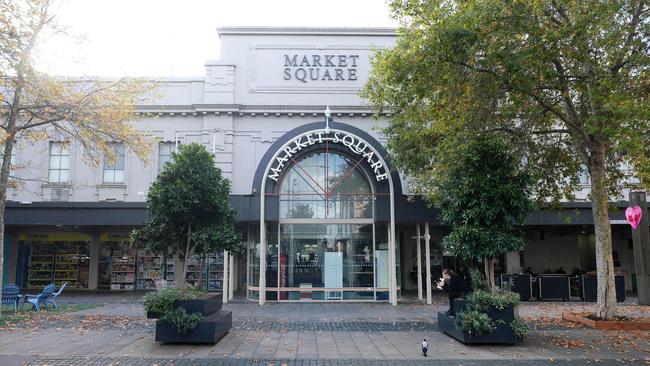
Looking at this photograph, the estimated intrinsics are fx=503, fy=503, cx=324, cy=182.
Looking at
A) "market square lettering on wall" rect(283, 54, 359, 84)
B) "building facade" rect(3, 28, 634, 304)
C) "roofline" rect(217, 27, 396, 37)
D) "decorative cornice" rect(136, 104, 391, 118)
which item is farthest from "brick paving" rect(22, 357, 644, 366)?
"roofline" rect(217, 27, 396, 37)

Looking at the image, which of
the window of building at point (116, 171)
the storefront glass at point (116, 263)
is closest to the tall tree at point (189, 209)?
the window of building at point (116, 171)

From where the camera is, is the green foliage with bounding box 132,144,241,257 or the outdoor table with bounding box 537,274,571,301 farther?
the outdoor table with bounding box 537,274,571,301

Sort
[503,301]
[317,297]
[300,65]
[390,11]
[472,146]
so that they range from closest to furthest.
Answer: [503,301], [472,146], [390,11], [317,297], [300,65]

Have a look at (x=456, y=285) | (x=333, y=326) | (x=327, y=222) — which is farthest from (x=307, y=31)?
(x=456, y=285)

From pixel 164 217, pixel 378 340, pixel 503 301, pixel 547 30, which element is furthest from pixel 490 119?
pixel 164 217

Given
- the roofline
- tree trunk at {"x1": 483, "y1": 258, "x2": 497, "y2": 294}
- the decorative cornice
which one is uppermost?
the roofline

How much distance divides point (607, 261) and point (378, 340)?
6.85 m

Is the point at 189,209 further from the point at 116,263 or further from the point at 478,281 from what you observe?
the point at 116,263

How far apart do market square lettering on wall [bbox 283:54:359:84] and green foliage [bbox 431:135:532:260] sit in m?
10.3

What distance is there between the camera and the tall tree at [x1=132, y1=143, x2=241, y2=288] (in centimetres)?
Answer: 1147

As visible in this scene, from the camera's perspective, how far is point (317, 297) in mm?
19531

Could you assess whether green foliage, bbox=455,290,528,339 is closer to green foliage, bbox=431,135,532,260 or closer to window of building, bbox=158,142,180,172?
green foliage, bbox=431,135,532,260

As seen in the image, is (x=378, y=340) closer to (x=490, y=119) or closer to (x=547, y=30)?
(x=490, y=119)

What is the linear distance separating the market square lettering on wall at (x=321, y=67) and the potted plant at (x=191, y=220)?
389 inches
